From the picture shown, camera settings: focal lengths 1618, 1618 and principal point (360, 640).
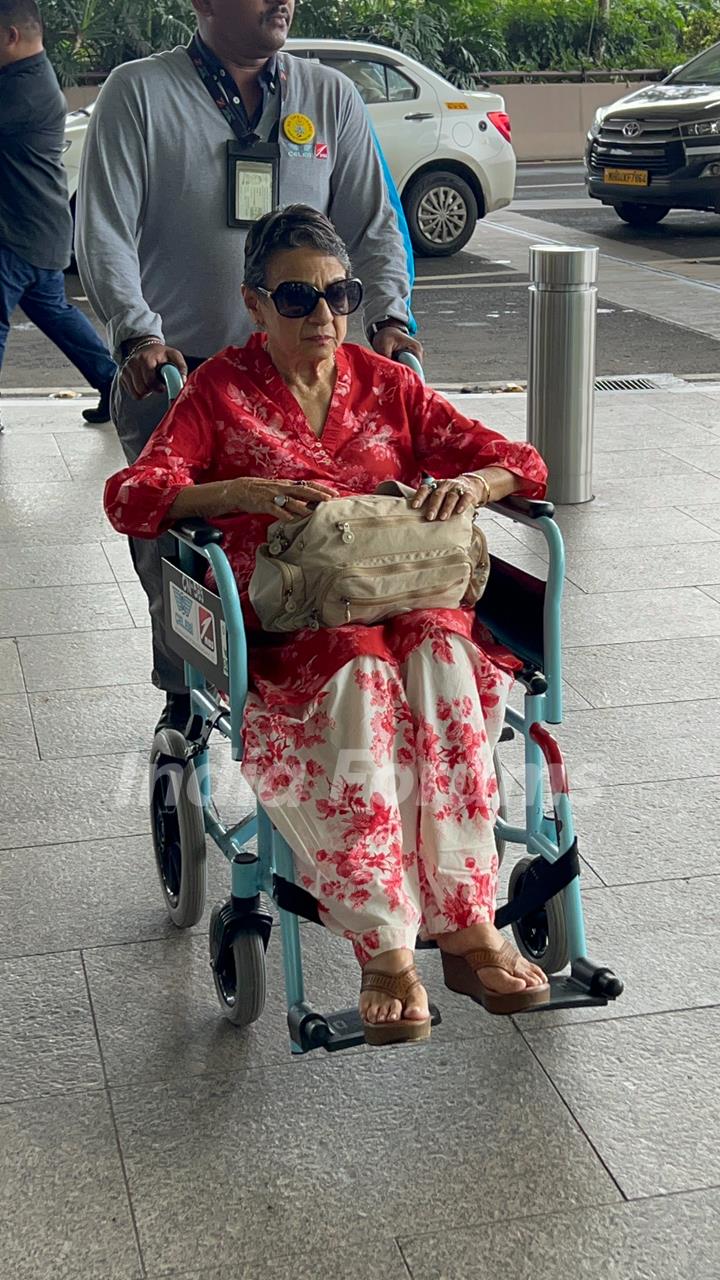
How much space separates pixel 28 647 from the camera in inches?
200

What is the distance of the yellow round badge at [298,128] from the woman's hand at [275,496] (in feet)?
4.08

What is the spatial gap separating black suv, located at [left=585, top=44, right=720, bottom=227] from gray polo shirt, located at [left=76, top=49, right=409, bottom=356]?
11006 millimetres

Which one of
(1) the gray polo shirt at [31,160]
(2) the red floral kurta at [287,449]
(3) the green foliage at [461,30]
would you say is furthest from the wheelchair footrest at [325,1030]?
(3) the green foliage at [461,30]

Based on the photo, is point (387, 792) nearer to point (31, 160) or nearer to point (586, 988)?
point (586, 988)

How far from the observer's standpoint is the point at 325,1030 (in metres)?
2.73

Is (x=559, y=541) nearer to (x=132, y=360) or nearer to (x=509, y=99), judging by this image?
(x=132, y=360)

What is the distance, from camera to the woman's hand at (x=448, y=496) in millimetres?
3027

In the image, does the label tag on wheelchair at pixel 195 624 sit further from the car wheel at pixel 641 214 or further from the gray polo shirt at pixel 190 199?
the car wheel at pixel 641 214

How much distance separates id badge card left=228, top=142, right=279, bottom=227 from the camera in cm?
389

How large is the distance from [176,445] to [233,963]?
3.33ft

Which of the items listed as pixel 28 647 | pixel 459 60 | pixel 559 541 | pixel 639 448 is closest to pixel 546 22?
pixel 459 60

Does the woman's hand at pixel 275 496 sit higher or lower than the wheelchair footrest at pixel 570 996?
higher

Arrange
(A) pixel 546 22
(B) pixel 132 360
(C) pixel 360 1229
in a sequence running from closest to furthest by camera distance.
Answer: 1. (C) pixel 360 1229
2. (B) pixel 132 360
3. (A) pixel 546 22

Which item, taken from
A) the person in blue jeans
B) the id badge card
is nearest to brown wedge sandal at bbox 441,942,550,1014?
the id badge card
